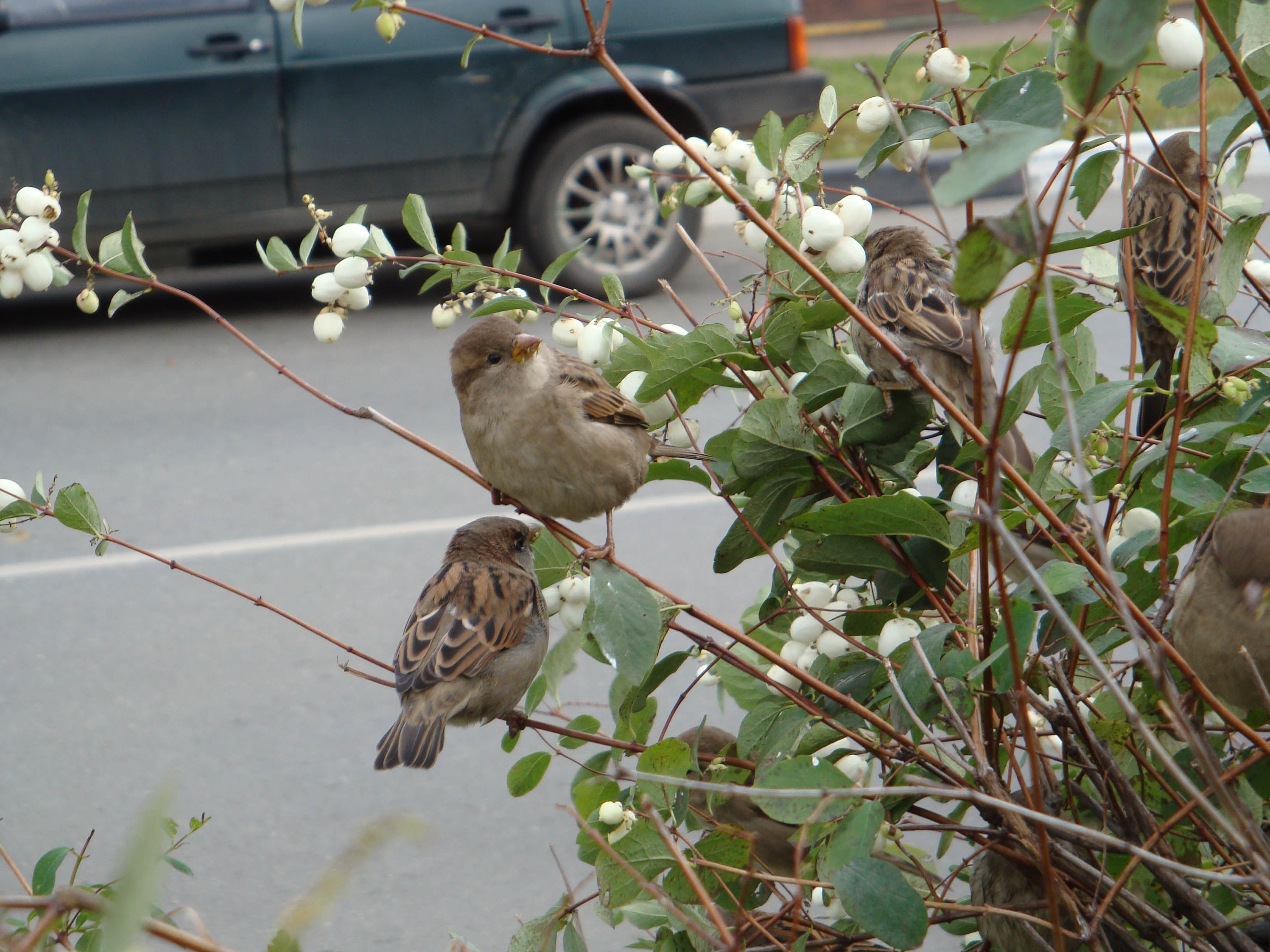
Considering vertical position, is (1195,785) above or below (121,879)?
below

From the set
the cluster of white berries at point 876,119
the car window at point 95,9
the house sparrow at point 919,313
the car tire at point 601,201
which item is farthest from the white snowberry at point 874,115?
the car window at point 95,9

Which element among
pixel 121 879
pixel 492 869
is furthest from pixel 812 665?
pixel 492 869

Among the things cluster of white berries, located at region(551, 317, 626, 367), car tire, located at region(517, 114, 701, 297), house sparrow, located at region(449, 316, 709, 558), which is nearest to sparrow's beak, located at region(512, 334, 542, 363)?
house sparrow, located at region(449, 316, 709, 558)

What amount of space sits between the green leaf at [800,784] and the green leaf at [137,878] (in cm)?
90

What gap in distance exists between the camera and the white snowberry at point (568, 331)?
2182 mm

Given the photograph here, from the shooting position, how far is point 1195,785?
1.67 metres

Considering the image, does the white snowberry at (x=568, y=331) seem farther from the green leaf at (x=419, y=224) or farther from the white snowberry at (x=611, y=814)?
the white snowberry at (x=611, y=814)

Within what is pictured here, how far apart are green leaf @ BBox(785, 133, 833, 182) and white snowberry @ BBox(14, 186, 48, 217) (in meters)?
1.13

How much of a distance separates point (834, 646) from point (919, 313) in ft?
4.16

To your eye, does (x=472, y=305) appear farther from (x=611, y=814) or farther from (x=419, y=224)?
(x=611, y=814)

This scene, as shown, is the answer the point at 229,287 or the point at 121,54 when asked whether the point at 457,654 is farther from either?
the point at 229,287

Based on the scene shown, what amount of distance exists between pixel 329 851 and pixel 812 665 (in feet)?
9.59

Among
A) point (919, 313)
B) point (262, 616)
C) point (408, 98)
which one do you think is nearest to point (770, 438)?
point (919, 313)

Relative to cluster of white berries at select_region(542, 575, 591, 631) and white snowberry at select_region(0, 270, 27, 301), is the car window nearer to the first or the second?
white snowberry at select_region(0, 270, 27, 301)
